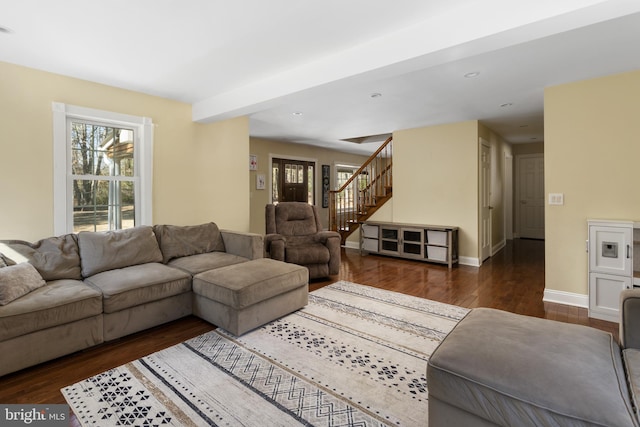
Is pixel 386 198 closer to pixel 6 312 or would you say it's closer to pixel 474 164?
pixel 474 164

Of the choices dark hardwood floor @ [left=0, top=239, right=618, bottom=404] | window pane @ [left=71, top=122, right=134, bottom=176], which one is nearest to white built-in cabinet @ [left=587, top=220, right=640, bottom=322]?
dark hardwood floor @ [left=0, top=239, right=618, bottom=404]

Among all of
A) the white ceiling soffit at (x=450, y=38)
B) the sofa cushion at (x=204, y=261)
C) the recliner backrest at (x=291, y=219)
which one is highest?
the white ceiling soffit at (x=450, y=38)

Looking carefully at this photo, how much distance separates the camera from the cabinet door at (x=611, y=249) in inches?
114

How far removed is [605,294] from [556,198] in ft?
3.46

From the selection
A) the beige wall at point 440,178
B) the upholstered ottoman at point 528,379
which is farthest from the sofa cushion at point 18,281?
the beige wall at point 440,178

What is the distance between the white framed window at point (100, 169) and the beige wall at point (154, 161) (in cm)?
8

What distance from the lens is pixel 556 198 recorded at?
3.47 m

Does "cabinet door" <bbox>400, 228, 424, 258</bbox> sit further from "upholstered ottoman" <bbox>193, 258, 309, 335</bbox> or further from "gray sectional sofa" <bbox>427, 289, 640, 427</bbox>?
"gray sectional sofa" <bbox>427, 289, 640, 427</bbox>

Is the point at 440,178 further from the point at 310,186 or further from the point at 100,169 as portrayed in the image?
the point at 100,169

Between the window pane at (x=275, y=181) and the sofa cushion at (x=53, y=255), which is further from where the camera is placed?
the window pane at (x=275, y=181)

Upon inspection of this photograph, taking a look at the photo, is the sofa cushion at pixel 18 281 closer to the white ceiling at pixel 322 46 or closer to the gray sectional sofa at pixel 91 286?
the gray sectional sofa at pixel 91 286

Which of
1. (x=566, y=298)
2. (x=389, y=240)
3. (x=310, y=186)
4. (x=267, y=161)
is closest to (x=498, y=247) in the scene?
(x=389, y=240)

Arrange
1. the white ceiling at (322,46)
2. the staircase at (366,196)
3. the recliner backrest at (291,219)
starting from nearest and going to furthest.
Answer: the white ceiling at (322,46) → the recliner backrest at (291,219) → the staircase at (366,196)

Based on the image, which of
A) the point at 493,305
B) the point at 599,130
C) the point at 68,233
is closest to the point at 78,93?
the point at 68,233
